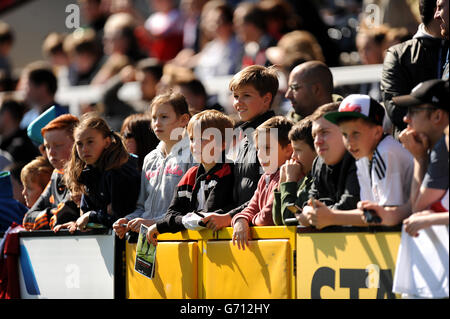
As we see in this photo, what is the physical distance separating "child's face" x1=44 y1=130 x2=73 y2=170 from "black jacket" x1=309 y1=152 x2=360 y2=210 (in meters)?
3.30

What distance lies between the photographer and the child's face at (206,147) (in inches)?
274

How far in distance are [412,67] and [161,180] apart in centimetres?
240

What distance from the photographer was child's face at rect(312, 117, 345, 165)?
5988mm

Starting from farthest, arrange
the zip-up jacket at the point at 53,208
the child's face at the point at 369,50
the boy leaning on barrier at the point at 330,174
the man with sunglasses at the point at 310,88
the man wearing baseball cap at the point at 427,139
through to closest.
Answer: the child's face at the point at 369,50, the zip-up jacket at the point at 53,208, the man with sunglasses at the point at 310,88, the boy leaning on barrier at the point at 330,174, the man wearing baseball cap at the point at 427,139

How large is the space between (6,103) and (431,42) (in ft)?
26.2

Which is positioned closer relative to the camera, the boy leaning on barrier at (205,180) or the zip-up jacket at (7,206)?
the boy leaning on barrier at (205,180)

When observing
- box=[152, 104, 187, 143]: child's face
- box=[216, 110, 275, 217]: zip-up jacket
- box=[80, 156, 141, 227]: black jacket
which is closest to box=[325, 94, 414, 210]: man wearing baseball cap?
box=[216, 110, 275, 217]: zip-up jacket

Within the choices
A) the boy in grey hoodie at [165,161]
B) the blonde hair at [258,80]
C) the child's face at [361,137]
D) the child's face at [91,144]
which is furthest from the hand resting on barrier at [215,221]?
the child's face at [91,144]

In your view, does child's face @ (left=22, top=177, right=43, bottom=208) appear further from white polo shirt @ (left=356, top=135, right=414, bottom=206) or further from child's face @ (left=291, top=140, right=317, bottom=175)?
white polo shirt @ (left=356, top=135, right=414, bottom=206)

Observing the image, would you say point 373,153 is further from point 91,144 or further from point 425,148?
point 91,144

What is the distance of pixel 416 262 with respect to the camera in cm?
522

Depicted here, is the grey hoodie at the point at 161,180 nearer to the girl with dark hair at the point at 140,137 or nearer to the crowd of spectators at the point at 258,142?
the crowd of spectators at the point at 258,142
